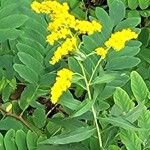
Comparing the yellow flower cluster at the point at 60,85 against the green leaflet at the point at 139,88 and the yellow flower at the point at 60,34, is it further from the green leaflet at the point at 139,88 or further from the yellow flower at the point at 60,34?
the green leaflet at the point at 139,88

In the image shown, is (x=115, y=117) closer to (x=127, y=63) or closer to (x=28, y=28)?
(x=127, y=63)

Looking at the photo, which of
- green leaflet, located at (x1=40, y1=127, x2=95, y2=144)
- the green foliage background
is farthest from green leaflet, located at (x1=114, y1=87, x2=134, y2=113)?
green leaflet, located at (x1=40, y1=127, x2=95, y2=144)

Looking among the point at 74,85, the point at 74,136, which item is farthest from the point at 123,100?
the point at 74,85

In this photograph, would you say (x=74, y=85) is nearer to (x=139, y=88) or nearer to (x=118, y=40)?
(x=139, y=88)

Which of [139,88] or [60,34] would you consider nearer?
[60,34]

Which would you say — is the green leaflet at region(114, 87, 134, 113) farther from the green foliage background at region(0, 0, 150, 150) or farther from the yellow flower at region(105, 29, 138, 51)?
the yellow flower at region(105, 29, 138, 51)
